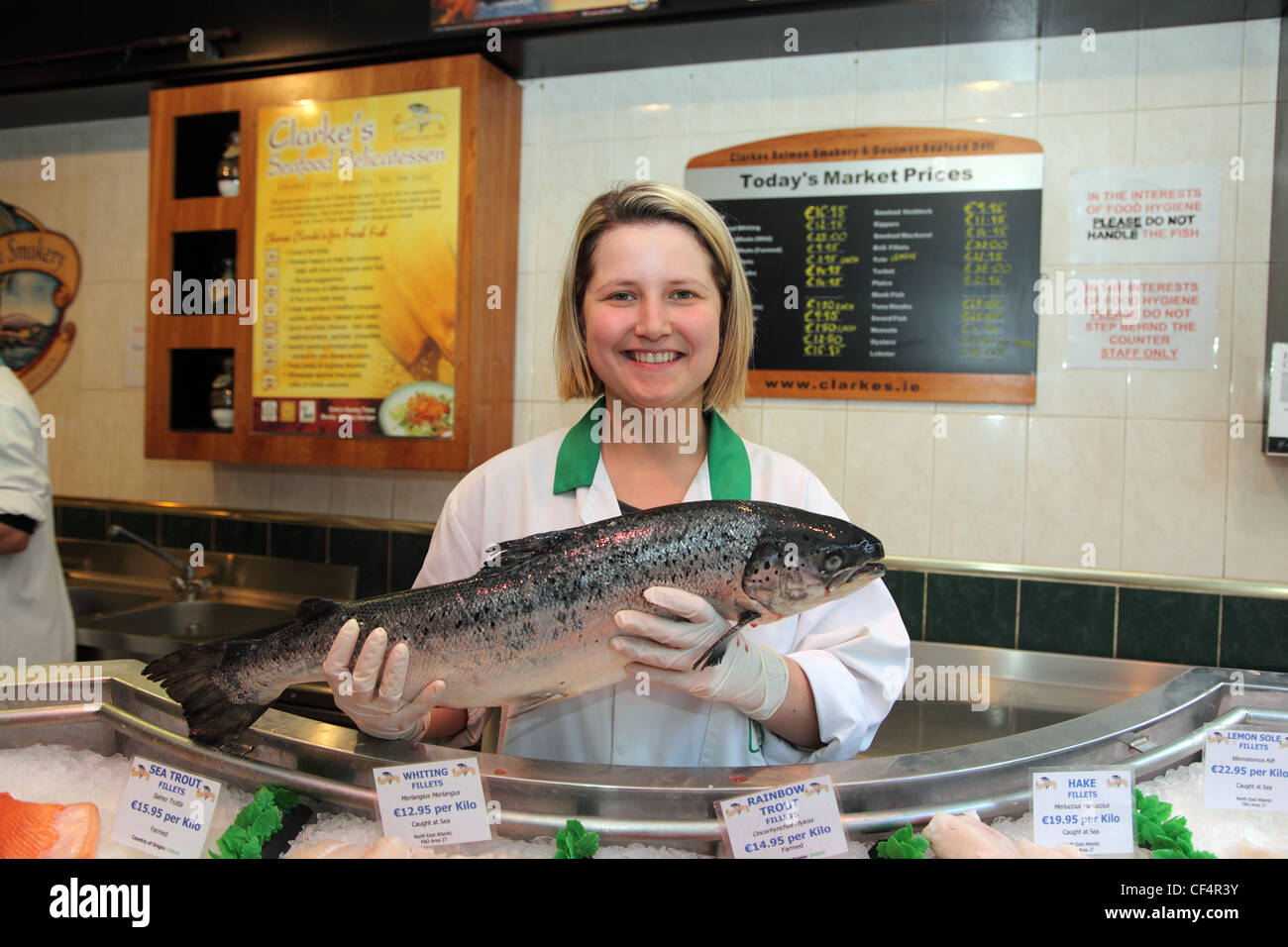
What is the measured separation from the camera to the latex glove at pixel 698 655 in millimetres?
1350

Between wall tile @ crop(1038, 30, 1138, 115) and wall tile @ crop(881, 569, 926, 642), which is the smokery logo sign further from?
wall tile @ crop(1038, 30, 1138, 115)

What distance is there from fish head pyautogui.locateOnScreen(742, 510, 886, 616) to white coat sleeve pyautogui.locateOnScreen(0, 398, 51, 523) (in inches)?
113

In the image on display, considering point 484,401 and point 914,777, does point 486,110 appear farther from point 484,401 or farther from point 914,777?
point 914,777

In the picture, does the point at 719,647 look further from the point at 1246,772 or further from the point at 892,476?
the point at 892,476

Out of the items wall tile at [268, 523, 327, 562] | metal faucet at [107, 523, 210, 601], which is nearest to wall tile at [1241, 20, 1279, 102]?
wall tile at [268, 523, 327, 562]

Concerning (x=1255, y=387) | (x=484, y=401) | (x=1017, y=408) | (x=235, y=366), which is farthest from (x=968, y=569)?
(x=235, y=366)

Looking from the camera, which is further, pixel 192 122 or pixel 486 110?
pixel 192 122

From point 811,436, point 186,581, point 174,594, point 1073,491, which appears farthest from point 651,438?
point 174,594

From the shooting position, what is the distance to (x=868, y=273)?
11.3 feet

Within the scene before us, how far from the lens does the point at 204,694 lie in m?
1.43

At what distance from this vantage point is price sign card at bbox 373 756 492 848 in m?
1.29
